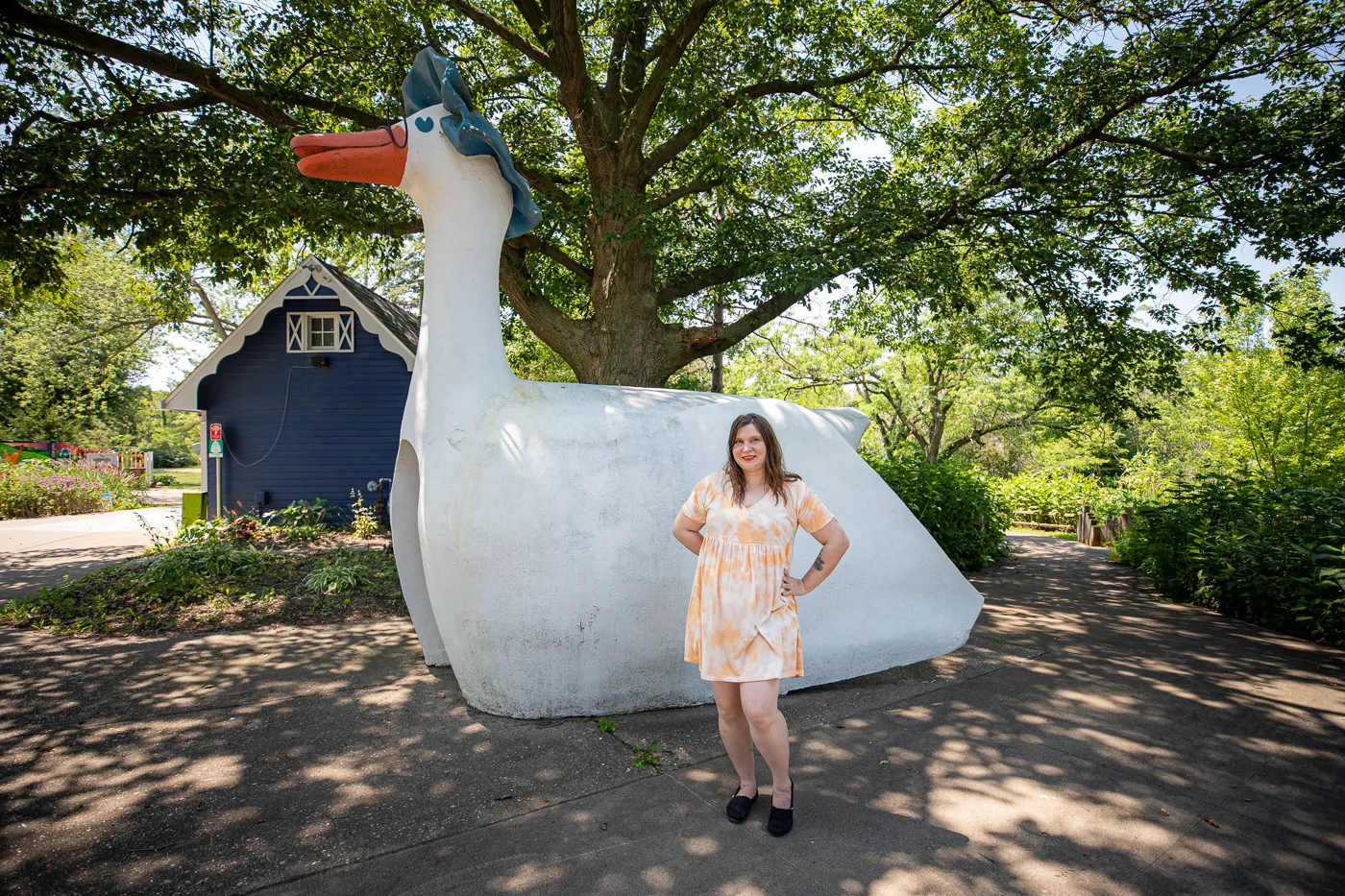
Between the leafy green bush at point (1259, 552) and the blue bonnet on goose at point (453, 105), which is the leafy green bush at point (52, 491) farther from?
the leafy green bush at point (1259, 552)

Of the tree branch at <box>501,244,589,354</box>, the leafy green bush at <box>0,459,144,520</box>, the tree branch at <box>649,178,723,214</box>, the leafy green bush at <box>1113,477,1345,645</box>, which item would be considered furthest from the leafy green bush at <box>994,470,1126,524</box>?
the leafy green bush at <box>0,459,144,520</box>

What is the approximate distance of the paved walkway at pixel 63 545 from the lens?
8188 millimetres

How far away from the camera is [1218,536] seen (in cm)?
699

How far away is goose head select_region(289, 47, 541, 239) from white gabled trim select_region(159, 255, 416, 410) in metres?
8.92

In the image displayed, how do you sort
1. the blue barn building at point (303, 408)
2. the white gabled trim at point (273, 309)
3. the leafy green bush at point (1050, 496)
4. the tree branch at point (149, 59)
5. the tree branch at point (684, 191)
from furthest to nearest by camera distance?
the leafy green bush at point (1050, 496)
the blue barn building at point (303, 408)
the white gabled trim at point (273, 309)
the tree branch at point (684, 191)
the tree branch at point (149, 59)

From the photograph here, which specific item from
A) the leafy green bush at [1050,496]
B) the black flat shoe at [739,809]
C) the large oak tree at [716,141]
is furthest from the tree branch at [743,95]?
the leafy green bush at [1050,496]

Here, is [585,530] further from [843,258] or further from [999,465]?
[999,465]

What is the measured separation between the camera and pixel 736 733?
9.20 ft

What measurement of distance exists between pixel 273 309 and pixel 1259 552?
14454 millimetres

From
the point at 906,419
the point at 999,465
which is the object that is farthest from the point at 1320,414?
the point at 999,465

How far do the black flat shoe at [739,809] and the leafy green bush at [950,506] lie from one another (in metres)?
7.01

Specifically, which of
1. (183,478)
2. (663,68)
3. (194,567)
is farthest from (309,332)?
(183,478)

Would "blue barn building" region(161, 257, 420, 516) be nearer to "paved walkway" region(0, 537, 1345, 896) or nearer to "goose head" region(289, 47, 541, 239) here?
"paved walkway" region(0, 537, 1345, 896)

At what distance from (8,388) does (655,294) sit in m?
29.2
